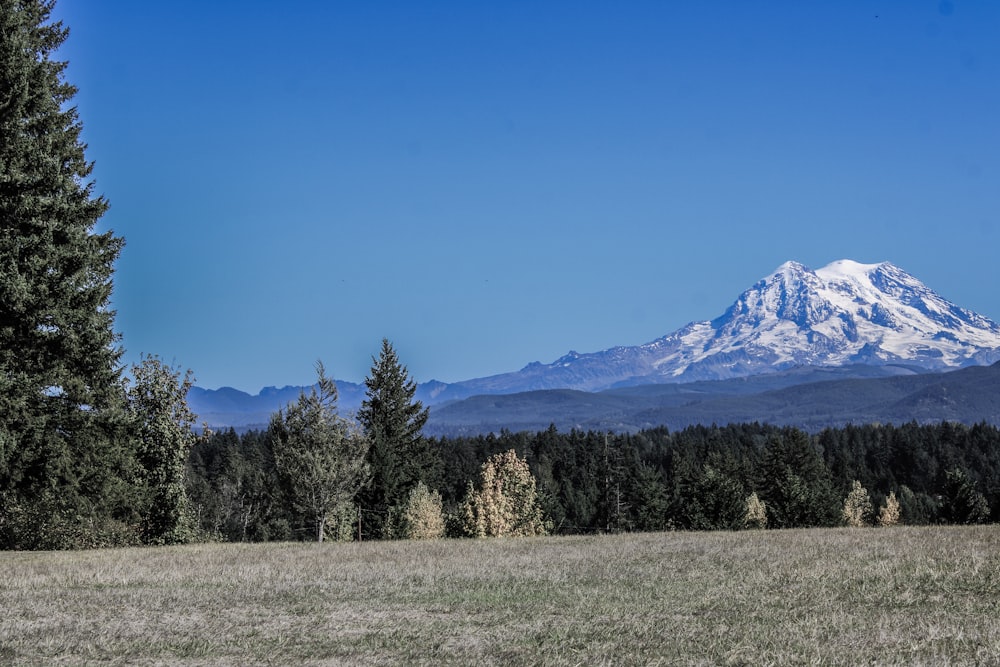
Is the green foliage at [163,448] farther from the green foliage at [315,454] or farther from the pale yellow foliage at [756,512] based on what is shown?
the pale yellow foliage at [756,512]

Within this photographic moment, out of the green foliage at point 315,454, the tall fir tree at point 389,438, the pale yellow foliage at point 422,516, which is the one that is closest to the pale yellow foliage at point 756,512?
the pale yellow foliage at point 422,516

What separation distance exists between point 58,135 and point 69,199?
2.43 metres

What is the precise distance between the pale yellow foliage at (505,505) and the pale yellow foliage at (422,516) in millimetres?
3667

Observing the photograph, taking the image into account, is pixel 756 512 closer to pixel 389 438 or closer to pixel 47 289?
pixel 389 438

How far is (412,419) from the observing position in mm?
62000

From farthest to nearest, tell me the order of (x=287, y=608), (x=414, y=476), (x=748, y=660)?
1. (x=414, y=476)
2. (x=287, y=608)
3. (x=748, y=660)

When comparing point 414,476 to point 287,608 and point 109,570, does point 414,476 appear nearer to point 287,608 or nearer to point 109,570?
point 109,570

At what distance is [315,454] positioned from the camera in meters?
45.4

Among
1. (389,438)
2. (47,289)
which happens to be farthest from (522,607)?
(389,438)

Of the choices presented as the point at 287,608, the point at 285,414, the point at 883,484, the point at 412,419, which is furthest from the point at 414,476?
the point at 883,484

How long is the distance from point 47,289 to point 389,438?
3533cm

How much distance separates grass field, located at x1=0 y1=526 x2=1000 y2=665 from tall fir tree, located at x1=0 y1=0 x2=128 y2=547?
3135 millimetres

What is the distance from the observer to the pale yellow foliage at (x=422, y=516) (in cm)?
6170

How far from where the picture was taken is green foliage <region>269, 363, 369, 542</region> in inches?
1788
